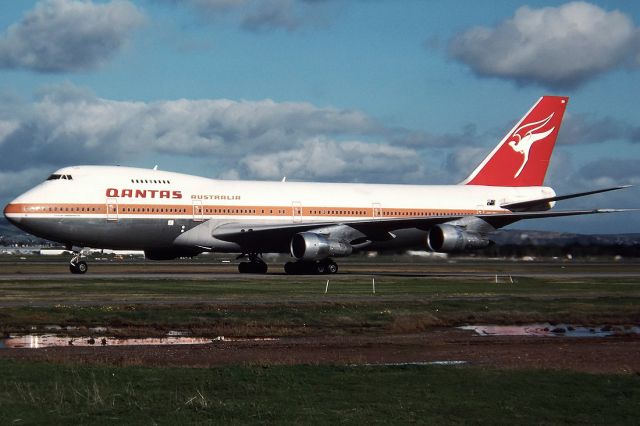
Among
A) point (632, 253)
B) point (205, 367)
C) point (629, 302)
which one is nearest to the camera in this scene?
point (205, 367)

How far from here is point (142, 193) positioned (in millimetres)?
49406

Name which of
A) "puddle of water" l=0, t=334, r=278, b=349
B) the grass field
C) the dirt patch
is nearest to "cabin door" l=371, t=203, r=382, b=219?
the grass field

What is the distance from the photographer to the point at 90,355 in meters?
18.6

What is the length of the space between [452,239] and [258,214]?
35.8 ft

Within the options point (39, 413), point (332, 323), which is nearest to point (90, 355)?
point (39, 413)

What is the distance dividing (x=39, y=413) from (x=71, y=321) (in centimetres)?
1392

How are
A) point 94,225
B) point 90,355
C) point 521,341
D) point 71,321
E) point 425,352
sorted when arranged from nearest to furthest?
point 90,355
point 425,352
point 521,341
point 71,321
point 94,225

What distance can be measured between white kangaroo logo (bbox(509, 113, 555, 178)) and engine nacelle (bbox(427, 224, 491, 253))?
1099 centimetres

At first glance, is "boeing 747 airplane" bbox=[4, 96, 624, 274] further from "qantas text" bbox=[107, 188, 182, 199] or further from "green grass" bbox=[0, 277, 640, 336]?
"green grass" bbox=[0, 277, 640, 336]

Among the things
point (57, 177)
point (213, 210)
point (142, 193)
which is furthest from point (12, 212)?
point (213, 210)

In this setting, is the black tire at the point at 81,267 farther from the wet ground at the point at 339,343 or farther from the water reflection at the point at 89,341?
the water reflection at the point at 89,341

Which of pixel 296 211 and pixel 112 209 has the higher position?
pixel 112 209

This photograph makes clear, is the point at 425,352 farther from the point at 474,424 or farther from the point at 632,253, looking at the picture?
the point at 632,253

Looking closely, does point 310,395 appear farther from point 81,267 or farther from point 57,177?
point 81,267
